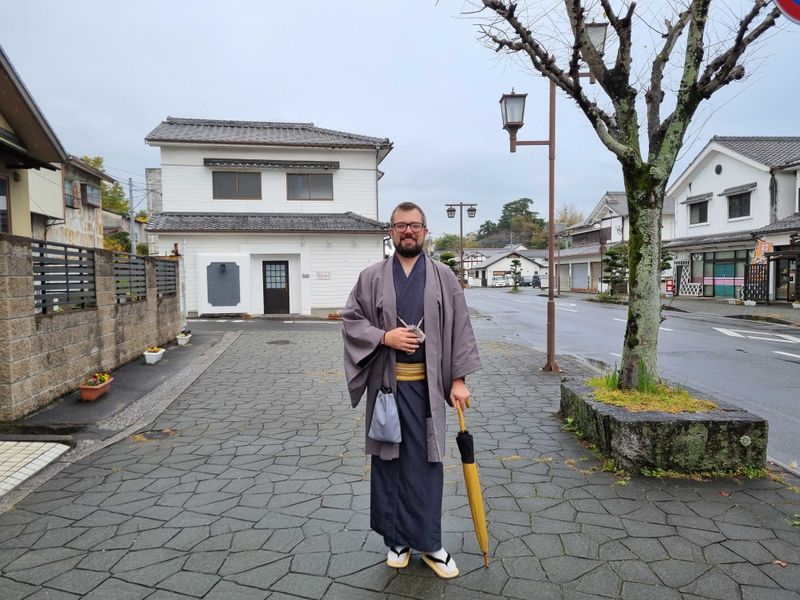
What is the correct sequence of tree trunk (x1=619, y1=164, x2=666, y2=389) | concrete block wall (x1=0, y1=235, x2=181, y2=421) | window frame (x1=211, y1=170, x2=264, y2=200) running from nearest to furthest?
tree trunk (x1=619, y1=164, x2=666, y2=389)
concrete block wall (x1=0, y1=235, x2=181, y2=421)
window frame (x1=211, y1=170, x2=264, y2=200)

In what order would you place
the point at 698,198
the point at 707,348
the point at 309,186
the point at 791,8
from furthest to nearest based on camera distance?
the point at 698,198 → the point at 309,186 → the point at 707,348 → the point at 791,8

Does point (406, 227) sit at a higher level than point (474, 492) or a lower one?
higher

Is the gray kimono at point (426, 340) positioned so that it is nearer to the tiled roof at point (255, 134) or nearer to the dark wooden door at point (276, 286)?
the dark wooden door at point (276, 286)

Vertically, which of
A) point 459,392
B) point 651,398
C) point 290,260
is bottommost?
point 651,398

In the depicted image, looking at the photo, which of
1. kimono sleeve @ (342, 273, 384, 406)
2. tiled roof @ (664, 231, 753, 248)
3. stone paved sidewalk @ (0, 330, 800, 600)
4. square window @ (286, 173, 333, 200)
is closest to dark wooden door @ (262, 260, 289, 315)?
square window @ (286, 173, 333, 200)

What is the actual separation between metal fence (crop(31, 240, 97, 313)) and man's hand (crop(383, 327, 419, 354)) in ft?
17.9

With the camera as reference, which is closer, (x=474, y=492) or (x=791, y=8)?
(x=791, y=8)

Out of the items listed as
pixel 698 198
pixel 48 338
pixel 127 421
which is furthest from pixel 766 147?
pixel 48 338

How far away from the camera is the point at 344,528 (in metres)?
3.67

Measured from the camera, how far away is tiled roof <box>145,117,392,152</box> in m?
21.5

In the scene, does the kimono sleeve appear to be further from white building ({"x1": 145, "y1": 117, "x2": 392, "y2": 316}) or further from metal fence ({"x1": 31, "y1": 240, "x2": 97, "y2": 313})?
white building ({"x1": 145, "y1": 117, "x2": 392, "y2": 316})

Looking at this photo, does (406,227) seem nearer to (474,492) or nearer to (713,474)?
(474,492)

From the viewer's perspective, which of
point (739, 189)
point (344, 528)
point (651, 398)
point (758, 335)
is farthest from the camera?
point (739, 189)

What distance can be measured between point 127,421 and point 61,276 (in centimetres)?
230
